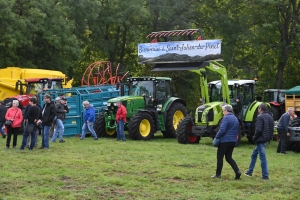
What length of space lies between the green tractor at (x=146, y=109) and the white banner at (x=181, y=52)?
1116 mm

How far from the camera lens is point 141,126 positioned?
820 inches

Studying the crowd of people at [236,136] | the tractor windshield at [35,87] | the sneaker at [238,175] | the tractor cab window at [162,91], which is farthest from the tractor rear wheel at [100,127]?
the sneaker at [238,175]

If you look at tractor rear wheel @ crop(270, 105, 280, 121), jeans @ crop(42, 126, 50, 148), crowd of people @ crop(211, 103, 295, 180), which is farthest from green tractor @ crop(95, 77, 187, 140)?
crowd of people @ crop(211, 103, 295, 180)

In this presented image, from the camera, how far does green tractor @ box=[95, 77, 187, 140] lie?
821 inches

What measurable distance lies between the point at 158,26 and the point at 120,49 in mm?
3326

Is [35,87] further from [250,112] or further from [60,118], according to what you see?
[250,112]

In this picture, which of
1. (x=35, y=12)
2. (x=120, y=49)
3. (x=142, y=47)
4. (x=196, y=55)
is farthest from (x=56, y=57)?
(x=196, y=55)

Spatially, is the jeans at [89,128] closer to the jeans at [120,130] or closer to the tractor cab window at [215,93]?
the jeans at [120,130]

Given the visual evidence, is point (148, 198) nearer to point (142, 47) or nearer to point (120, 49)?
point (142, 47)

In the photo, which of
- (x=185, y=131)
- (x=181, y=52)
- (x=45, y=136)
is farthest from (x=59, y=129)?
(x=181, y=52)

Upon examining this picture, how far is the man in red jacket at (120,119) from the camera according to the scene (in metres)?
19.9

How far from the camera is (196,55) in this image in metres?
19.5

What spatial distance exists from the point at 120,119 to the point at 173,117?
9.91ft

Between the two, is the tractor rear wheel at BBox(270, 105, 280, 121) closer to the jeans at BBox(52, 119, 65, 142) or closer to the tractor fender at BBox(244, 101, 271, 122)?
the tractor fender at BBox(244, 101, 271, 122)
